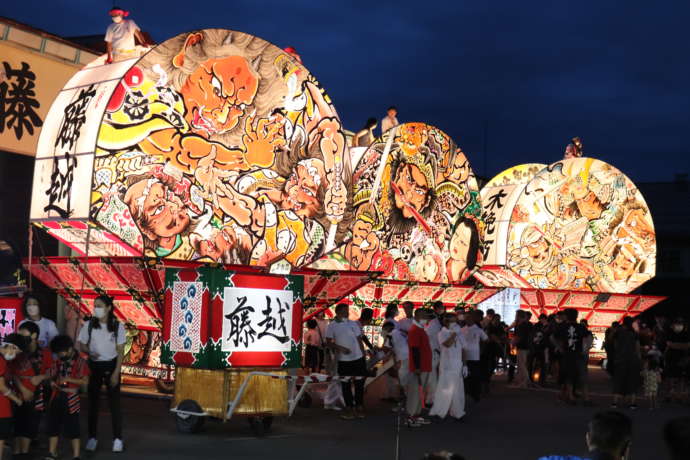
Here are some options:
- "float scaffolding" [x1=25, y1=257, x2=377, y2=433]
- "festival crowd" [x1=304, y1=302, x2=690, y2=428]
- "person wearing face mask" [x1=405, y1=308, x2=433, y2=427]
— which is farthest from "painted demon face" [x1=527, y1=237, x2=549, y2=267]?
"float scaffolding" [x1=25, y1=257, x2=377, y2=433]

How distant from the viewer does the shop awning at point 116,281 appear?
15.3 m

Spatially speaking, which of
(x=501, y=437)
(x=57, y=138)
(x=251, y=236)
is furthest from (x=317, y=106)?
(x=501, y=437)

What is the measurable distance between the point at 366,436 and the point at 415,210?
12258mm

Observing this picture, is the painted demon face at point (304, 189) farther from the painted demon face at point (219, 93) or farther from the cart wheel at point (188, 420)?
the cart wheel at point (188, 420)

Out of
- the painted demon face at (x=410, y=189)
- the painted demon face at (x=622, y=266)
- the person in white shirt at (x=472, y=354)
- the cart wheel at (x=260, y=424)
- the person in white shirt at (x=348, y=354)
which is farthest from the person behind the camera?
the painted demon face at (x=622, y=266)

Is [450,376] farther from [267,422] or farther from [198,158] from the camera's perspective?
[198,158]

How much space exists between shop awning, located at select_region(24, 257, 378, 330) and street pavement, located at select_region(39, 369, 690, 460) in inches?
58.2

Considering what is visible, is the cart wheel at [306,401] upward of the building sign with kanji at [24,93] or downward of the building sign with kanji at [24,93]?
downward

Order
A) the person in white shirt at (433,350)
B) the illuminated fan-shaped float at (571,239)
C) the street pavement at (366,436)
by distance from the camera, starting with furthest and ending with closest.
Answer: the illuminated fan-shaped float at (571,239) → the person in white shirt at (433,350) → the street pavement at (366,436)

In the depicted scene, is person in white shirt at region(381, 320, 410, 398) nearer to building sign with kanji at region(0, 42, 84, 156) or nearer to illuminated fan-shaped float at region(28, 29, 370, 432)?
illuminated fan-shaped float at region(28, 29, 370, 432)

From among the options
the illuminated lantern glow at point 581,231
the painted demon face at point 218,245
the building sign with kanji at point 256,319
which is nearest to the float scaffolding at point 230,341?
the building sign with kanji at point 256,319

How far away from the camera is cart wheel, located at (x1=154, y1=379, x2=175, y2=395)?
52.2ft

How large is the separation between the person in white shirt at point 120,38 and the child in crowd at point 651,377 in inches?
414

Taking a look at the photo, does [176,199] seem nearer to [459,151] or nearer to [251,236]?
[251,236]
